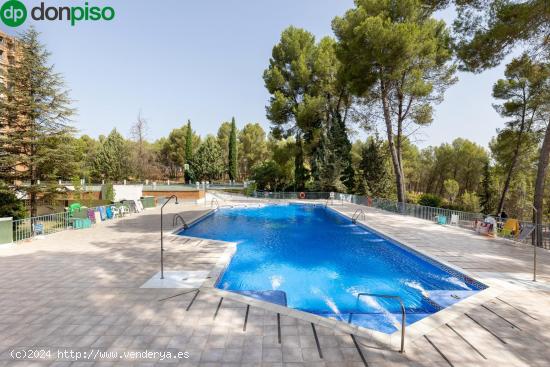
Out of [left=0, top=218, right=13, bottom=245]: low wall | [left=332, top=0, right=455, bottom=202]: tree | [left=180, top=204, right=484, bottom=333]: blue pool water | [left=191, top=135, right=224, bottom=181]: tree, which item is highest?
[left=332, top=0, right=455, bottom=202]: tree

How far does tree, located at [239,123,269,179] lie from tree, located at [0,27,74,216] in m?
42.9

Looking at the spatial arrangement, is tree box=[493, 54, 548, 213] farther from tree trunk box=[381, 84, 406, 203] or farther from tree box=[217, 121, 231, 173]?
tree box=[217, 121, 231, 173]

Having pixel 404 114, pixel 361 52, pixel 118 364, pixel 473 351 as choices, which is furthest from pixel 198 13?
pixel 473 351

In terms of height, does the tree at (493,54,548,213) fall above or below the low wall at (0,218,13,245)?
above

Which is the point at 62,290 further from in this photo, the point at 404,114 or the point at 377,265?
the point at 404,114

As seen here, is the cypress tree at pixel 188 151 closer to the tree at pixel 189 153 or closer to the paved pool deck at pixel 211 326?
the tree at pixel 189 153

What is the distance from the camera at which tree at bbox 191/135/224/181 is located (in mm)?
47594

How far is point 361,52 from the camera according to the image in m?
19.7

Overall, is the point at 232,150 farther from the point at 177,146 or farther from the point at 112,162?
the point at 112,162

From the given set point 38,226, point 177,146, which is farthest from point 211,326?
point 177,146

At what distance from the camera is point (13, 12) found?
1167 centimetres

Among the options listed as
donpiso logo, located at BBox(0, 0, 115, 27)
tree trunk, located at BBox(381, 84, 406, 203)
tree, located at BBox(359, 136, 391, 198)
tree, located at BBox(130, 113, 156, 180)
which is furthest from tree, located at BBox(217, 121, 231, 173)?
donpiso logo, located at BBox(0, 0, 115, 27)

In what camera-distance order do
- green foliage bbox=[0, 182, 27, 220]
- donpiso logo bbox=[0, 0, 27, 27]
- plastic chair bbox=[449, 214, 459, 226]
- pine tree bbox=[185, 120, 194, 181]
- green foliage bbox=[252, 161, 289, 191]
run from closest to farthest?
donpiso logo bbox=[0, 0, 27, 27]
green foliage bbox=[0, 182, 27, 220]
plastic chair bbox=[449, 214, 459, 226]
green foliage bbox=[252, 161, 289, 191]
pine tree bbox=[185, 120, 194, 181]

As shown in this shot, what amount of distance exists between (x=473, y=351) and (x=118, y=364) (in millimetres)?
4987
